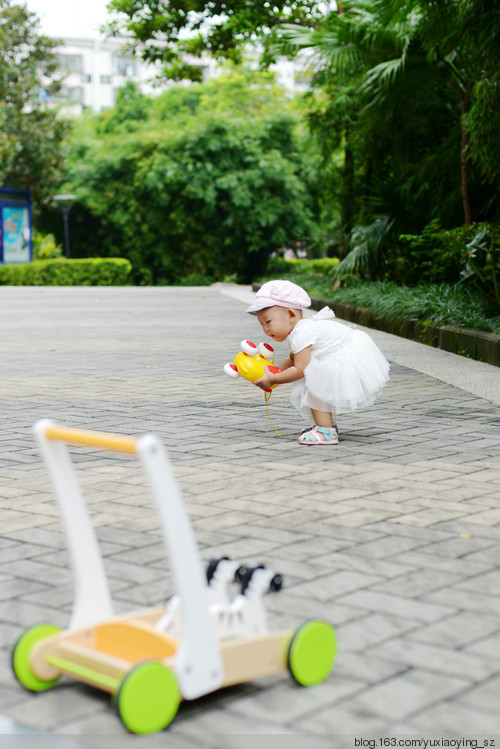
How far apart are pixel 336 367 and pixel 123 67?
3952 inches

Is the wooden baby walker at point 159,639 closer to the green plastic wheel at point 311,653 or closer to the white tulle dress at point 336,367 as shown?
→ the green plastic wheel at point 311,653

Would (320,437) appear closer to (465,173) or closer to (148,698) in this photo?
(148,698)

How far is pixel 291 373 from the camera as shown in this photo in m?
5.07

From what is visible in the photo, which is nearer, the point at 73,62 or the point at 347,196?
the point at 347,196

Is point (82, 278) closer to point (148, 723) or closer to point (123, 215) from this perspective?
point (123, 215)

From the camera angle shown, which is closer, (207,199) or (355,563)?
(355,563)

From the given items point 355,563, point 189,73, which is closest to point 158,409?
point 355,563

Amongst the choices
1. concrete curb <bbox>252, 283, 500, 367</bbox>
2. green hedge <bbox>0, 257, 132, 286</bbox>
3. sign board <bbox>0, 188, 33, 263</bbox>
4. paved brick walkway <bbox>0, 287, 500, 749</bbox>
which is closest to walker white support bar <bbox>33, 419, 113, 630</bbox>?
paved brick walkway <bbox>0, 287, 500, 749</bbox>

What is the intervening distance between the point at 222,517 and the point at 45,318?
12.6 metres

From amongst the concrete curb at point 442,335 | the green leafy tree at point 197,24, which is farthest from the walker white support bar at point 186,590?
the green leafy tree at point 197,24

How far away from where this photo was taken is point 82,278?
3431 centimetres

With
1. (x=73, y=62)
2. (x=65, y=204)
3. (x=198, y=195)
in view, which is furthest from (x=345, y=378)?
(x=73, y=62)

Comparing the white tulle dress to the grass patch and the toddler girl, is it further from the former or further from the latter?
the grass patch

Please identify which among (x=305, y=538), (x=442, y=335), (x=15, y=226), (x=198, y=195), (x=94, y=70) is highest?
(x=94, y=70)
